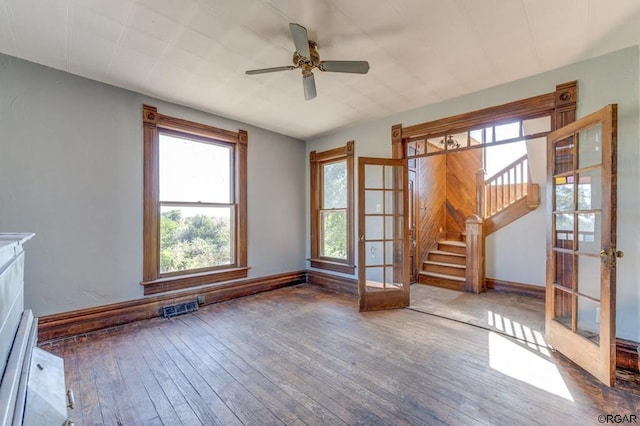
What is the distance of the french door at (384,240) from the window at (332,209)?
604 millimetres

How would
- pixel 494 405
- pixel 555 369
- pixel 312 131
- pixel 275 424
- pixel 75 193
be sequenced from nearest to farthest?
pixel 275 424 → pixel 494 405 → pixel 555 369 → pixel 75 193 → pixel 312 131

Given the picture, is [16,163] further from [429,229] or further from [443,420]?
[429,229]

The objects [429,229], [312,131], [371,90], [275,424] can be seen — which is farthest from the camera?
[429,229]

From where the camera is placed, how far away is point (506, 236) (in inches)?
192

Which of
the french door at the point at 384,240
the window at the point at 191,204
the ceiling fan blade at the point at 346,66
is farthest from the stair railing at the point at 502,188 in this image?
the window at the point at 191,204

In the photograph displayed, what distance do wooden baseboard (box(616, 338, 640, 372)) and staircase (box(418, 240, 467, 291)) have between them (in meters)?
2.46

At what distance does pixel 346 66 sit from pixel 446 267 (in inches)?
169

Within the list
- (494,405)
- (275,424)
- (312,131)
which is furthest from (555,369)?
(312,131)

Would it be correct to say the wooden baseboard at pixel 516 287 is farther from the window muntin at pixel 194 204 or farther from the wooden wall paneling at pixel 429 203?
the window muntin at pixel 194 204

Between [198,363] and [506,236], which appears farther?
[506,236]

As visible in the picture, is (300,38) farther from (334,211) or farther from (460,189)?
(460,189)

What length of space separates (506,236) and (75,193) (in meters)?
Answer: 6.22

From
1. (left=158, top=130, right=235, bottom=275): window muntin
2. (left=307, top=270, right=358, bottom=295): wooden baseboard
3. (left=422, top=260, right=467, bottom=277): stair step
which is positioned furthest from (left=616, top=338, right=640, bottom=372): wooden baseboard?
(left=158, top=130, right=235, bottom=275): window muntin

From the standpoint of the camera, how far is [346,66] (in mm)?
2359
